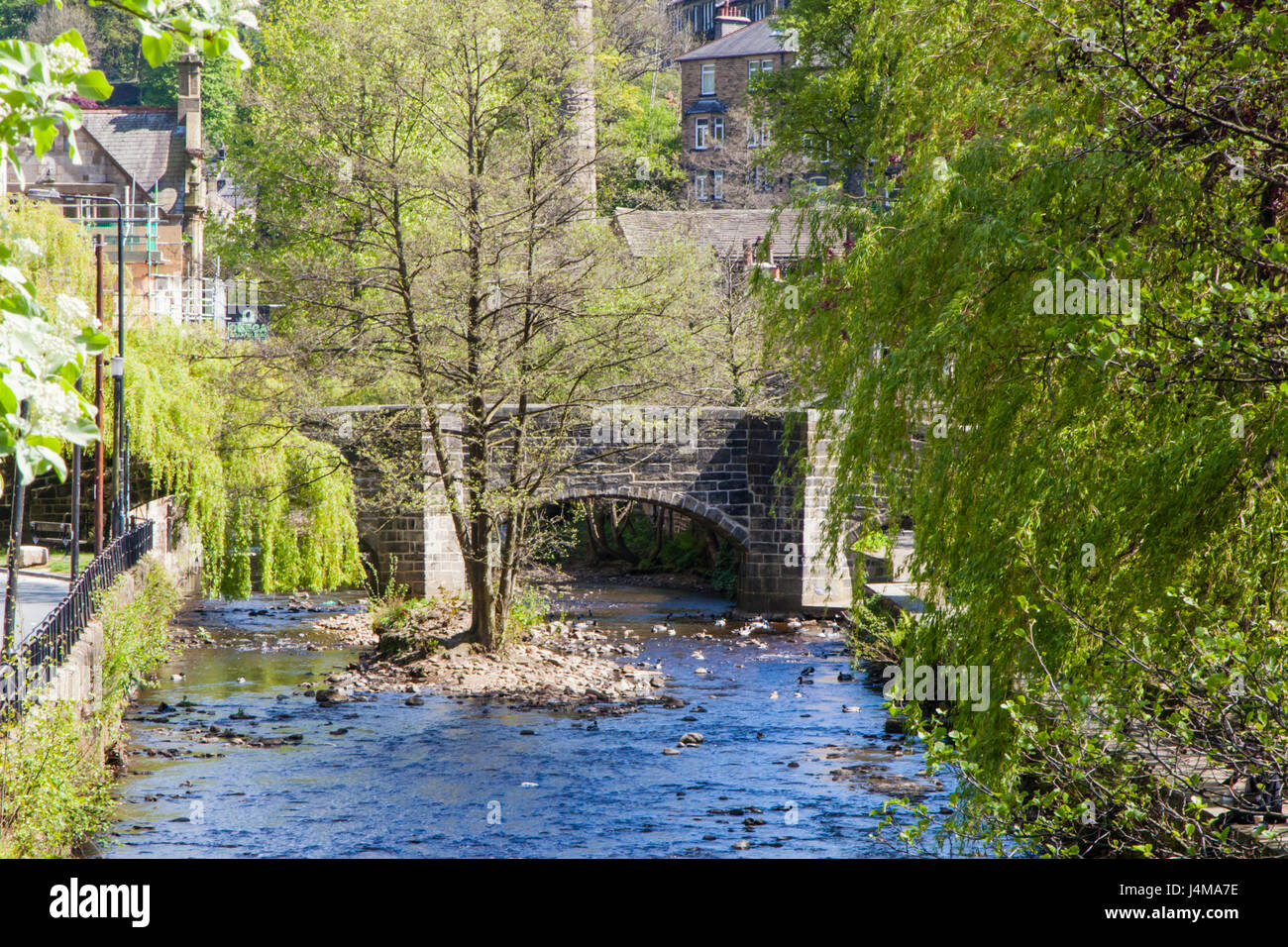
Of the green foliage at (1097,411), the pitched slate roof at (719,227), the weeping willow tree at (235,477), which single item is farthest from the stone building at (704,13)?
the green foliage at (1097,411)

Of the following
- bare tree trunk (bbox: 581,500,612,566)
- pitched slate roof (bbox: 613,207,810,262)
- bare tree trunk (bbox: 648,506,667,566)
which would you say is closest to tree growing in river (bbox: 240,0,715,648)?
bare tree trunk (bbox: 648,506,667,566)

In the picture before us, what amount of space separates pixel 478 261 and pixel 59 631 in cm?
774

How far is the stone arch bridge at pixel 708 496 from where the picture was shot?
22703 mm

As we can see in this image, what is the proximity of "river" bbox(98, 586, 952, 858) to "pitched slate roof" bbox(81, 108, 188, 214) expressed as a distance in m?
31.7

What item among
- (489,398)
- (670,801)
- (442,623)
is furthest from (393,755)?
(489,398)

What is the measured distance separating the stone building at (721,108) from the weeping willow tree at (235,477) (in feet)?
110

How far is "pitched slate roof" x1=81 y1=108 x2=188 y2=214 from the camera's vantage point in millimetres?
46406

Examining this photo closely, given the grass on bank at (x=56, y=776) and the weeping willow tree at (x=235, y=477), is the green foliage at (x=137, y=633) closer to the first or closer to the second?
the grass on bank at (x=56, y=776)

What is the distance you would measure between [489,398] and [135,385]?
18.4 feet

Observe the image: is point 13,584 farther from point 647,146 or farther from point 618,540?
point 647,146

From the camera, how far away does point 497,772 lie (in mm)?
13625

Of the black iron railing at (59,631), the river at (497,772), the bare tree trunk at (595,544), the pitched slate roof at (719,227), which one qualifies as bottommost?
the river at (497,772)

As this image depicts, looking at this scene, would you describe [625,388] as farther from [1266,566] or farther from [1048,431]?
[1266,566]
